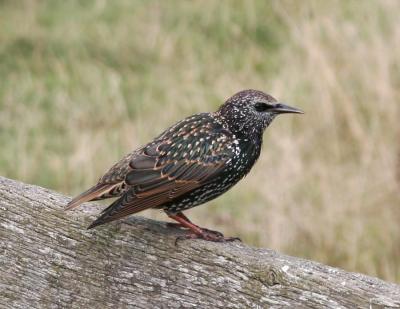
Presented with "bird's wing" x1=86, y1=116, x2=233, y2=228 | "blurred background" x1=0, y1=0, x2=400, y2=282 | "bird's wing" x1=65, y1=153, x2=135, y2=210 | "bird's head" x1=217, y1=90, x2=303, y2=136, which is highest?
"blurred background" x1=0, y1=0, x2=400, y2=282

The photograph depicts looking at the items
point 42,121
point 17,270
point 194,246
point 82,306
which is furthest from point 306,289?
point 42,121

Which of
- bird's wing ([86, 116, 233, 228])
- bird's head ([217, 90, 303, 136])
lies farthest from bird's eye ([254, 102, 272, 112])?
bird's wing ([86, 116, 233, 228])

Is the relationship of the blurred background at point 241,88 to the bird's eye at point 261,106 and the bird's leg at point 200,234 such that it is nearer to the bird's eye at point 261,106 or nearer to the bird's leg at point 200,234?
the bird's eye at point 261,106

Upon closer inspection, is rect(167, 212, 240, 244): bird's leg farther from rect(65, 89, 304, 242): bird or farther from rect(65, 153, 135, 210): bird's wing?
rect(65, 153, 135, 210): bird's wing

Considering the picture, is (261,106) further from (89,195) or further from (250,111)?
(89,195)

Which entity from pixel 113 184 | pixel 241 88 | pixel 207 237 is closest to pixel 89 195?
pixel 113 184

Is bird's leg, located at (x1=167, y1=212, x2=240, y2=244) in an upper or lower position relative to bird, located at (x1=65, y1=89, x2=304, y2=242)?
lower

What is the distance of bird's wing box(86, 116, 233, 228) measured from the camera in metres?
3.17

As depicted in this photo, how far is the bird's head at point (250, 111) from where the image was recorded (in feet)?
11.5

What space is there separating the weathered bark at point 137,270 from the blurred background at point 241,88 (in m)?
3.00

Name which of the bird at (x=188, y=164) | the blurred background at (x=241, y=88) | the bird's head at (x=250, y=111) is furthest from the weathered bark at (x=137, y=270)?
the blurred background at (x=241, y=88)

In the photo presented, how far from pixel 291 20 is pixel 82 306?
5.38 meters

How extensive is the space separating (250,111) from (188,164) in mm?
423

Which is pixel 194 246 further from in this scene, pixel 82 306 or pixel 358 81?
pixel 358 81
